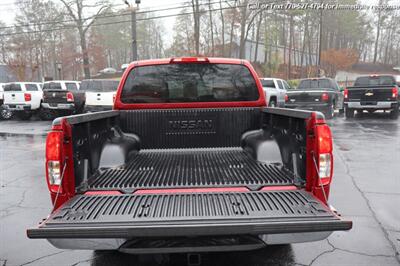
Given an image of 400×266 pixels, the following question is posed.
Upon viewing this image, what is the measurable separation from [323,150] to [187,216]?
117cm

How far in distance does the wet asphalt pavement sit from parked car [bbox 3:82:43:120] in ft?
27.7

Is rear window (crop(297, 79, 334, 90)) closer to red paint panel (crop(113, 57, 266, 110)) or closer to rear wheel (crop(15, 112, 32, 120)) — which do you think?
red paint panel (crop(113, 57, 266, 110))

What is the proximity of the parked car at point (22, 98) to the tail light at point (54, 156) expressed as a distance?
50.7 feet

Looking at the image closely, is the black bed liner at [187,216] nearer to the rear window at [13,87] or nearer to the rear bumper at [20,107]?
the rear bumper at [20,107]

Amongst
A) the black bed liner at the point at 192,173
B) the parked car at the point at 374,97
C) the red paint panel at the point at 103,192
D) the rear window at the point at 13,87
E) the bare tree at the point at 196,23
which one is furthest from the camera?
the bare tree at the point at 196,23

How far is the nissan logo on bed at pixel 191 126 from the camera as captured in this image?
425 cm

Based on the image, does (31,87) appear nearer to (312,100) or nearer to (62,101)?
(62,101)

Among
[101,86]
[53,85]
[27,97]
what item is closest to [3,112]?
[27,97]

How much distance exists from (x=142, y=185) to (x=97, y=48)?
4365 centimetres

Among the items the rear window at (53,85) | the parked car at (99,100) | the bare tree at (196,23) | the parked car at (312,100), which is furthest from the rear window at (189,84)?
the bare tree at (196,23)

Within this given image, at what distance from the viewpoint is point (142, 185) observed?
9.61 feet

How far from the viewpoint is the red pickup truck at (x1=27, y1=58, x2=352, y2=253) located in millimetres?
2176

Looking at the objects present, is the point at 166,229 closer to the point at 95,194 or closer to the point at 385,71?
the point at 95,194

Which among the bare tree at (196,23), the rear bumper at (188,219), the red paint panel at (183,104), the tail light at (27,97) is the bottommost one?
the rear bumper at (188,219)
